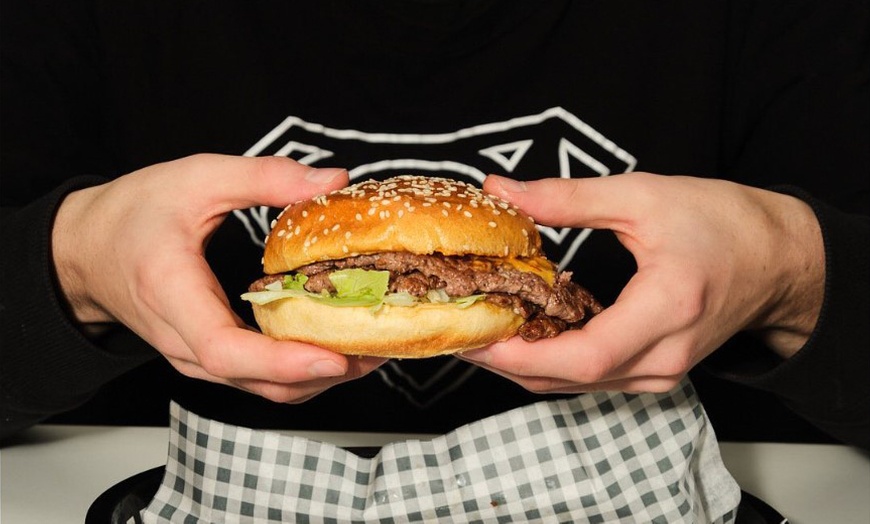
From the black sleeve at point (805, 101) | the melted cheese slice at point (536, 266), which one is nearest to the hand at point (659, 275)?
the melted cheese slice at point (536, 266)

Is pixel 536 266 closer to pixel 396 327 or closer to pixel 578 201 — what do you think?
pixel 578 201

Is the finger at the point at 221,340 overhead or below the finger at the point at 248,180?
below

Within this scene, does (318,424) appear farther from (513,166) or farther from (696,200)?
(696,200)

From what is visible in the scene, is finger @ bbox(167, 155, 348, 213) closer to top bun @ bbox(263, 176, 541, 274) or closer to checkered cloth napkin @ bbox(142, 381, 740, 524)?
top bun @ bbox(263, 176, 541, 274)

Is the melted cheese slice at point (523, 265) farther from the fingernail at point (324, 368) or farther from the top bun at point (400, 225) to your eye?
the fingernail at point (324, 368)

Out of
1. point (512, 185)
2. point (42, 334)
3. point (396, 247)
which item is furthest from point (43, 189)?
point (512, 185)

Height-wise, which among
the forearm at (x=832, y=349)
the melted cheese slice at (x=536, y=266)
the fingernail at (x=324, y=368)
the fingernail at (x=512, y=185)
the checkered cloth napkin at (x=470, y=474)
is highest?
the fingernail at (x=512, y=185)

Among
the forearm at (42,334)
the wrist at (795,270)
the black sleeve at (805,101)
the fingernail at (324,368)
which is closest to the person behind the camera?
the fingernail at (324,368)
